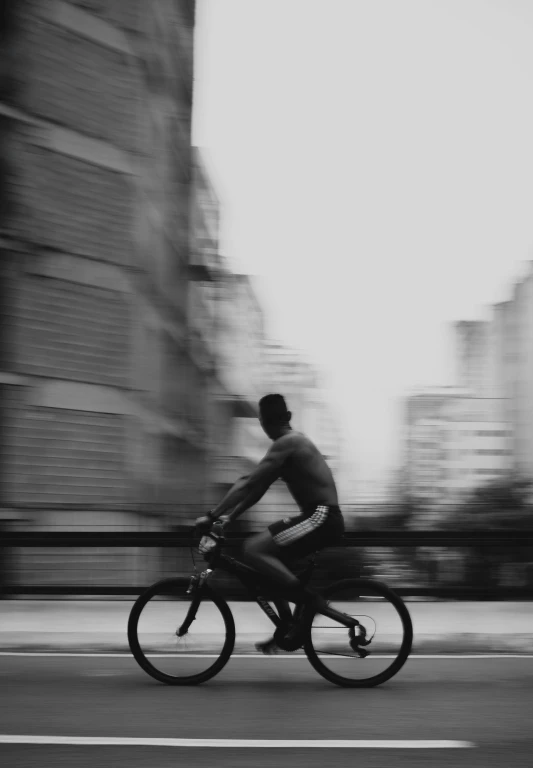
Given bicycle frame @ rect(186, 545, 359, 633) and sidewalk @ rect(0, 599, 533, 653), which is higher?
bicycle frame @ rect(186, 545, 359, 633)

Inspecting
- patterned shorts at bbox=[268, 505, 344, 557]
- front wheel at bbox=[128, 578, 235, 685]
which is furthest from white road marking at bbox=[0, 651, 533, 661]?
patterned shorts at bbox=[268, 505, 344, 557]

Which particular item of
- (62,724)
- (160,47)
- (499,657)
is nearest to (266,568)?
(62,724)

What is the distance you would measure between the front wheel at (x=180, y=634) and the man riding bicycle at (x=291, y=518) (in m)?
0.34

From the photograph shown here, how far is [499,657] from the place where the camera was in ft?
28.7

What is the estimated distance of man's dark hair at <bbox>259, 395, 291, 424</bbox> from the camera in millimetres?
6996

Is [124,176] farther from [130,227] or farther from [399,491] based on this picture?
[399,491]

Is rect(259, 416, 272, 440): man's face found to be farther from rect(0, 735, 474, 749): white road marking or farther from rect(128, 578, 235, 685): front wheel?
rect(0, 735, 474, 749): white road marking

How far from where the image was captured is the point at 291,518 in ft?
22.6

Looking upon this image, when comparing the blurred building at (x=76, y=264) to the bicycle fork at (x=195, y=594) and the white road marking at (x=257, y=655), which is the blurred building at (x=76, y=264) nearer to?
the white road marking at (x=257, y=655)

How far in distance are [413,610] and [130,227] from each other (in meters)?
8.89

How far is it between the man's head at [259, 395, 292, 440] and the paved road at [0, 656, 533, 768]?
170cm

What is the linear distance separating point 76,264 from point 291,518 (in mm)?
10193

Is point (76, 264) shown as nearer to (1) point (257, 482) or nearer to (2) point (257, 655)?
(2) point (257, 655)

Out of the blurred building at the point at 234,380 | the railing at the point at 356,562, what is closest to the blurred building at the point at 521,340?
the blurred building at the point at 234,380
